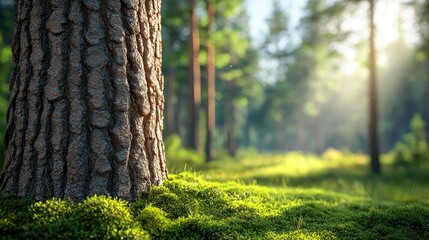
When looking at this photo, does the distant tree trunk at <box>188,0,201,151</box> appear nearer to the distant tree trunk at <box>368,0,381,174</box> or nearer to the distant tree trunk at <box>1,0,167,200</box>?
the distant tree trunk at <box>368,0,381,174</box>

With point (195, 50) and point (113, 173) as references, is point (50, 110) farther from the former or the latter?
point (195, 50)

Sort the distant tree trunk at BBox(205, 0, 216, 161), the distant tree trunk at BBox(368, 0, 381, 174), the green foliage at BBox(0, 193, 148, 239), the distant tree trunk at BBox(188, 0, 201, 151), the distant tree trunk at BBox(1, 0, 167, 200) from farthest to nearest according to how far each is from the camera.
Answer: the distant tree trunk at BBox(205, 0, 216, 161) < the distant tree trunk at BBox(188, 0, 201, 151) < the distant tree trunk at BBox(368, 0, 381, 174) < the distant tree trunk at BBox(1, 0, 167, 200) < the green foliage at BBox(0, 193, 148, 239)

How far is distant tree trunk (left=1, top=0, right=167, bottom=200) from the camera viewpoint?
8.85 ft

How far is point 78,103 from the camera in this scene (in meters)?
2.71

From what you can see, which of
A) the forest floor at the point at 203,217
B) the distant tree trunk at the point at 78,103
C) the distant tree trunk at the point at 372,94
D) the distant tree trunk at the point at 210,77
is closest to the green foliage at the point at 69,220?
the forest floor at the point at 203,217

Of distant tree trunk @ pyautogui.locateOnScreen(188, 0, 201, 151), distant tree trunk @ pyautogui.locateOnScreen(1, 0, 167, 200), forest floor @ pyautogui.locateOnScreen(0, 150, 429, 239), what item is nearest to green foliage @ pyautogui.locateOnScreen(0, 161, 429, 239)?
forest floor @ pyautogui.locateOnScreen(0, 150, 429, 239)

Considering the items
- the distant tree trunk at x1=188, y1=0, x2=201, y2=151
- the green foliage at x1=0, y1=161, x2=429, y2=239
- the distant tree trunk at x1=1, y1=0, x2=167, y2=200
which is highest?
the distant tree trunk at x1=188, y1=0, x2=201, y2=151

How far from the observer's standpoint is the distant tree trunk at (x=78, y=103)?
106 inches

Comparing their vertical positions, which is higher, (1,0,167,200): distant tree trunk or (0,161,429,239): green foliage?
(1,0,167,200): distant tree trunk

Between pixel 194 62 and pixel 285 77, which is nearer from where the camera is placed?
pixel 194 62

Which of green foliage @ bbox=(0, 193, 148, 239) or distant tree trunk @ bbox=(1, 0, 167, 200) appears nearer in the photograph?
green foliage @ bbox=(0, 193, 148, 239)

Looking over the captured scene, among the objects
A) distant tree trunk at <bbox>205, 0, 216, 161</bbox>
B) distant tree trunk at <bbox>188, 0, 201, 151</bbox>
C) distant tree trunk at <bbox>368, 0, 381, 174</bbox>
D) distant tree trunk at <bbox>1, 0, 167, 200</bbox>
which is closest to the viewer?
distant tree trunk at <bbox>1, 0, 167, 200</bbox>

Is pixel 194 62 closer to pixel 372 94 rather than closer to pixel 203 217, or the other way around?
pixel 372 94

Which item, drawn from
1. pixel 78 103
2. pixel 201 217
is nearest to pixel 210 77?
pixel 78 103
